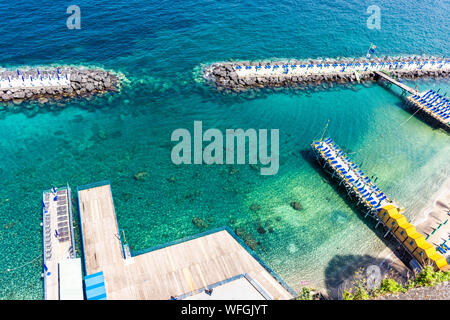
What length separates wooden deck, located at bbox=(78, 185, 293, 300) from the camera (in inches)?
1131

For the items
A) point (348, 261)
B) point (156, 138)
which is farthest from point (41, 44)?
point (348, 261)

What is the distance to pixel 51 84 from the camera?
5088 centimetres

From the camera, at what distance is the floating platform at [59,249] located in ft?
91.0

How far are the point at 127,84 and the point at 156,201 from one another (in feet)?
90.4

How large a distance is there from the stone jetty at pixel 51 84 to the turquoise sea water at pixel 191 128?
2.70m

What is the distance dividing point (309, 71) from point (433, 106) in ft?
76.6

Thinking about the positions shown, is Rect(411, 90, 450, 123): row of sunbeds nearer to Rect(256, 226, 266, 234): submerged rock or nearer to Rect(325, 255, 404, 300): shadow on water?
Rect(325, 255, 404, 300): shadow on water

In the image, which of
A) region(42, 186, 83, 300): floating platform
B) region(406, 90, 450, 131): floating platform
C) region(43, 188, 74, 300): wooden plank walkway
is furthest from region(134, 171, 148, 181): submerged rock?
region(406, 90, 450, 131): floating platform

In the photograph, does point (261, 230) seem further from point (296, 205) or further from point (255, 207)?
point (296, 205)

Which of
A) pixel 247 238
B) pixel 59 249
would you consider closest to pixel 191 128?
pixel 247 238

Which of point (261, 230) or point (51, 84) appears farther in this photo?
point (51, 84)

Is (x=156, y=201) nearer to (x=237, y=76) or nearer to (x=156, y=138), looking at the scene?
(x=156, y=138)

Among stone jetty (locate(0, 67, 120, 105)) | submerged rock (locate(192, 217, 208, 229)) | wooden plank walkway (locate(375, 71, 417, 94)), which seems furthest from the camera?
wooden plank walkway (locate(375, 71, 417, 94))

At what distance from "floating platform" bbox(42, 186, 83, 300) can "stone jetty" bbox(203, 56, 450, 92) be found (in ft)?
110
